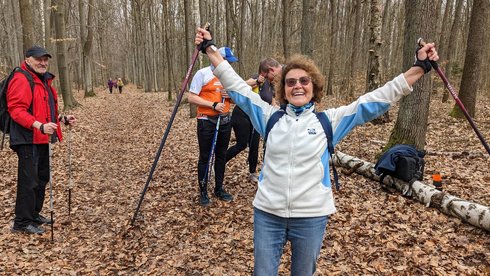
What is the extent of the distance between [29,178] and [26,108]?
1.06 m

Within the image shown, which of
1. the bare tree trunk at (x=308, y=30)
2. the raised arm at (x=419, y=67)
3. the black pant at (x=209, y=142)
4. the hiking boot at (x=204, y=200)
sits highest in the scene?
the bare tree trunk at (x=308, y=30)

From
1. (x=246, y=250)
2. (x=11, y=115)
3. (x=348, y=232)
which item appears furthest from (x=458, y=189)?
(x=11, y=115)

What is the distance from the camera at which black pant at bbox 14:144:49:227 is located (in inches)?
201

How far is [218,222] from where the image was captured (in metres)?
5.61

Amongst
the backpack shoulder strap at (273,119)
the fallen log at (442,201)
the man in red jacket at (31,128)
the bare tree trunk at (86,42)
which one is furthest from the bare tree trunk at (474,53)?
the bare tree trunk at (86,42)

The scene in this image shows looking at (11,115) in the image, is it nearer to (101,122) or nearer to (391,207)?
(391,207)

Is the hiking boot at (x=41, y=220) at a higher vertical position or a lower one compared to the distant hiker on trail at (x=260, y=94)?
lower

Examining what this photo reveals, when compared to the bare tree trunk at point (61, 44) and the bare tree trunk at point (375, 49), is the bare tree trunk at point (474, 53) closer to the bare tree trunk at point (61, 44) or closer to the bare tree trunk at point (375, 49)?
the bare tree trunk at point (375, 49)

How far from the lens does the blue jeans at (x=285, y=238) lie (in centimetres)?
260

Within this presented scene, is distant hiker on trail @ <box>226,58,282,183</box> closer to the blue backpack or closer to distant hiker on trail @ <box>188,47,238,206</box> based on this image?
distant hiker on trail @ <box>188,47,238,206</box>

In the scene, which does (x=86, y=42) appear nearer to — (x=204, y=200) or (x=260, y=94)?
(x=260, y=94)

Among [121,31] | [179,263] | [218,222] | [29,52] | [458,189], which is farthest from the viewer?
[121,31]

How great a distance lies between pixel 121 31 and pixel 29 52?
5152 centimetres

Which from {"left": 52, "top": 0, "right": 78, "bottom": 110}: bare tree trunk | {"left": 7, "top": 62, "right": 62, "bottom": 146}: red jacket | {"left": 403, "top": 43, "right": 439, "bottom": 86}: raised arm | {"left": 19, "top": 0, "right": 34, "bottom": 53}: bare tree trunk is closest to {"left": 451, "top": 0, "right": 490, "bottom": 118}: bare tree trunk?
{"left": 403, "top": 43, "right": 439, "bottom": 86}: raised arm
